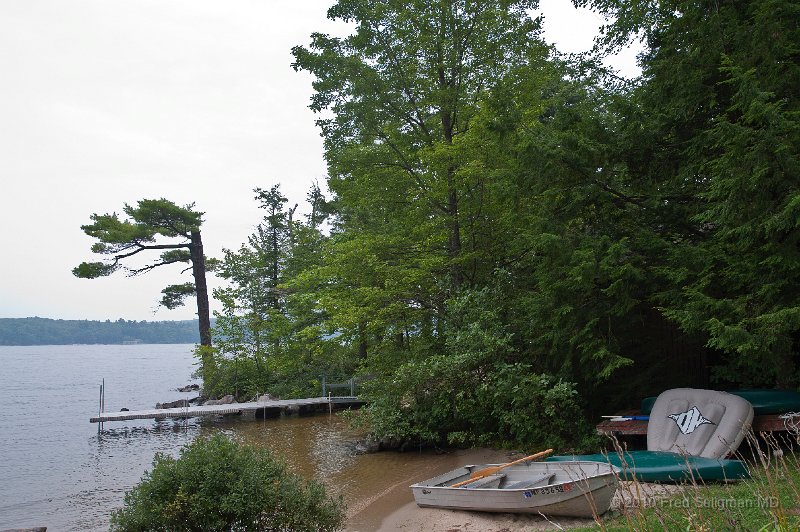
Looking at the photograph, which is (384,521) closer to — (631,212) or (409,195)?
(631,212)

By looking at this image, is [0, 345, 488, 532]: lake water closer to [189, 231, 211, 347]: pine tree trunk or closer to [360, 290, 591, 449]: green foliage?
[360, 290, 591, 449]: green foliage

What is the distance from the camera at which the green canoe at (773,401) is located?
29.4 ft

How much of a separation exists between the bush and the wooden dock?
15.4 meters

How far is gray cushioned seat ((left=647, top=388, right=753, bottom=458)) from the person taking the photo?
8.55 m

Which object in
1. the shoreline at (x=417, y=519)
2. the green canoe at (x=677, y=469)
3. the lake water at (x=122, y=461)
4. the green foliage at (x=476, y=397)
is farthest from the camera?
the green foliage at (x=476, y=397)

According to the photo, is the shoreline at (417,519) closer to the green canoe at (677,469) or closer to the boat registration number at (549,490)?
the boat registration number at (549,490)

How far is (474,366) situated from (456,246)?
3.80m

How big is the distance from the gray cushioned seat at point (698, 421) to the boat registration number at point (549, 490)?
194 cm

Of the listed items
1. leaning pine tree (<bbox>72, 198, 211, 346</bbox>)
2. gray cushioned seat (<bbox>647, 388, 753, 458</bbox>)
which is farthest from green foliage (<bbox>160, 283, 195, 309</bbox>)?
gray cushioned seat (<bbox>647, 388, 753, 458</bbox>)

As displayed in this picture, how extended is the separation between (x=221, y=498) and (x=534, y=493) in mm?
4364

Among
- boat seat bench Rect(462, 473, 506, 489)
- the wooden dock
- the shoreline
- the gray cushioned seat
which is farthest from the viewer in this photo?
the wooden dock

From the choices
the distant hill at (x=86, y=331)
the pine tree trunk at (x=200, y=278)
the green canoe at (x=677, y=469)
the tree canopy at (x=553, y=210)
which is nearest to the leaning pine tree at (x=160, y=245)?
the pine tree trunk at (x=200, y=278)

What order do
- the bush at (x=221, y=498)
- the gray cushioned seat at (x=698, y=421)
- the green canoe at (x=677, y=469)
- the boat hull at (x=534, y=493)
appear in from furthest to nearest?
the gray cushioned seat at (x=698, y=421), the green canoe at (x=677, y=469), the boat hull at (x=534, y=493), the bush at (x=221, y=498)

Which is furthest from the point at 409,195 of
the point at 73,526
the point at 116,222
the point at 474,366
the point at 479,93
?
the point at 116,222
